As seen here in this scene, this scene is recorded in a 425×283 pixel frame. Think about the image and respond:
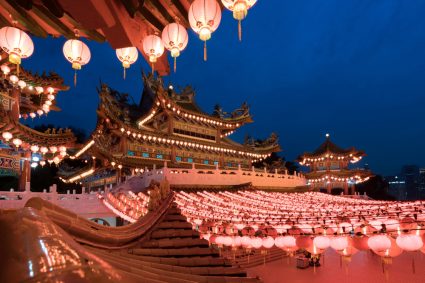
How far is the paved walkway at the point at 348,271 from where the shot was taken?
9883 mm

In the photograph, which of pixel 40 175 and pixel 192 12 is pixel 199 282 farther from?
pixel 40 175

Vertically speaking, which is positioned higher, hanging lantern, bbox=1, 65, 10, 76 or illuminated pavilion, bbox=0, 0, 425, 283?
hanging lantern, bbox=1, 65, 10, 76

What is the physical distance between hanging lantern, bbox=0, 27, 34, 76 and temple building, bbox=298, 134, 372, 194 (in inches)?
1217

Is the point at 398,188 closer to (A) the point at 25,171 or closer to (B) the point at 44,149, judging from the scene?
(B) the point at 44,149

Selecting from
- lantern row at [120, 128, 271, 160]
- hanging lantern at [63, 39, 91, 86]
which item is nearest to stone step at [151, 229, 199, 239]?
hanging lantern at [63, 39, 91, 86]

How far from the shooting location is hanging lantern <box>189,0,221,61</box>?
4.16 metres

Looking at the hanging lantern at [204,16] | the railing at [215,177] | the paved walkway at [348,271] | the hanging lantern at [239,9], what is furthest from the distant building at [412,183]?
the hanging lantern at [239,9]

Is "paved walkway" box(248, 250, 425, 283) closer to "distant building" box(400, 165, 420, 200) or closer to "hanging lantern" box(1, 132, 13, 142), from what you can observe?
"hanging lantern" box(1, 132, 13, 142)

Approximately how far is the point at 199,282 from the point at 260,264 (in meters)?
10.2

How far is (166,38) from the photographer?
4.77m

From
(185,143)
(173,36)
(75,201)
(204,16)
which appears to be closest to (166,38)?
(173,36)

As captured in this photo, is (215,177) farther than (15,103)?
Yes

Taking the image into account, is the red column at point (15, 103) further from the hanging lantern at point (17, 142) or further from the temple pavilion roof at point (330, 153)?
the temple pavilion roof at point (330, 153)

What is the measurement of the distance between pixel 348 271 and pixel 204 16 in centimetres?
1101
